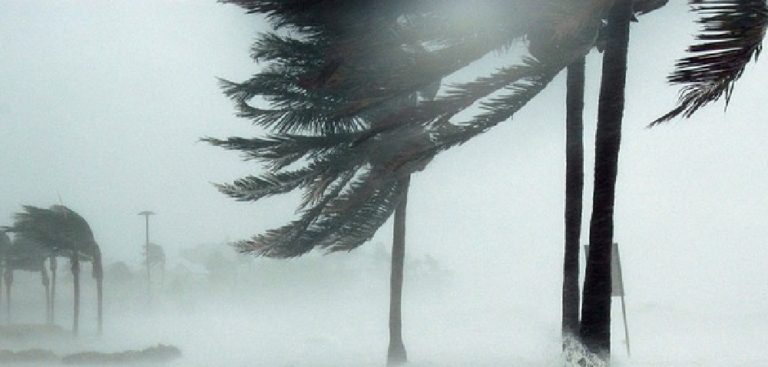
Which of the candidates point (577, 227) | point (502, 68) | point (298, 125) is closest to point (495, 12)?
point (502, 68)

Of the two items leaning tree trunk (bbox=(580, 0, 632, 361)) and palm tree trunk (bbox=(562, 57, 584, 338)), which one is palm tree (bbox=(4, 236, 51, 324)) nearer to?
palm tree trunk (bbox=(562, 57, 584, 338))

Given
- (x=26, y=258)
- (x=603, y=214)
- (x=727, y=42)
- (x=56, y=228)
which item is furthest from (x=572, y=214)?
(x=26, y=258)

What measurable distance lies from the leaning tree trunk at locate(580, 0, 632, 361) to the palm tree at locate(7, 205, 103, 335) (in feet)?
114

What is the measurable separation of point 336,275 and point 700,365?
14092 cm

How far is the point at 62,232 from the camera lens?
38.8m

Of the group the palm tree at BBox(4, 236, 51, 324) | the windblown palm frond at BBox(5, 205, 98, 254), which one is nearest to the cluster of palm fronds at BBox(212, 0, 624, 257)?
the windblown palm frond at BBox(5, 205, 98, 254)

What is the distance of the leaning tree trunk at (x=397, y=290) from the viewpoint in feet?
57.6

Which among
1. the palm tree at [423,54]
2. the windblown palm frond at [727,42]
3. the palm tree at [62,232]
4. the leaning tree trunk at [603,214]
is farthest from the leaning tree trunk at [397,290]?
the palm tree at [62,232]

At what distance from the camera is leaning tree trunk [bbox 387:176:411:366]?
17.5m

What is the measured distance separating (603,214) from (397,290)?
9.70 meters

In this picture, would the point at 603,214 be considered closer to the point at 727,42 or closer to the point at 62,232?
the point at 727,42

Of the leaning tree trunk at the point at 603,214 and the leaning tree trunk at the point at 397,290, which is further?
the leaning tree trunk at the point at 397,290

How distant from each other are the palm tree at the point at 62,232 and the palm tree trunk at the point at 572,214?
32.6 m

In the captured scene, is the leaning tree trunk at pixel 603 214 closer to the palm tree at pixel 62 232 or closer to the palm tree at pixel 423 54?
the palm tree at pixel 423 54
